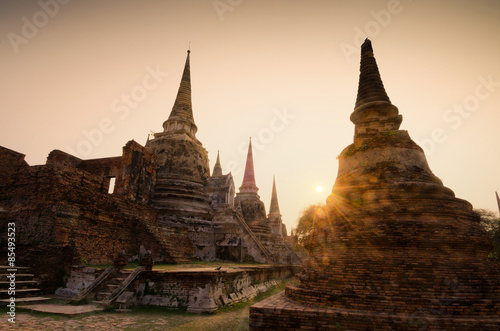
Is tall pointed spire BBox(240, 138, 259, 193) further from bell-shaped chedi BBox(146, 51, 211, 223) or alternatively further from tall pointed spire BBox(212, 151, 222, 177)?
bell-shaped chedi BBox(146, 51, 211, 223)

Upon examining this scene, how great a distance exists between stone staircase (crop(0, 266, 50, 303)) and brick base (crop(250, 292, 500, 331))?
567cm

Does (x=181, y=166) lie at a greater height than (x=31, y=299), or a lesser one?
greater

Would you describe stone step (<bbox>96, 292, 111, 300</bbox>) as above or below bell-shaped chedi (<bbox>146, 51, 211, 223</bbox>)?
below

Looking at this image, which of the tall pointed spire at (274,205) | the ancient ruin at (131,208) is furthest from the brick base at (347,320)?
the tall pointed spire at (274,205)

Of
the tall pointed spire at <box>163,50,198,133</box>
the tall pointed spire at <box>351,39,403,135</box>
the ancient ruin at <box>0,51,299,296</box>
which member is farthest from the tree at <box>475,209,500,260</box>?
the tall pointed spire at <box>163,50,198,133</box>

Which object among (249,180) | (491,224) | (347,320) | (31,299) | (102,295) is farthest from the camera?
(249,180)

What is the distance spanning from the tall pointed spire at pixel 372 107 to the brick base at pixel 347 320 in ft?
14.7

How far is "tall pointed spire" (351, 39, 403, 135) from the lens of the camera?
755 cm

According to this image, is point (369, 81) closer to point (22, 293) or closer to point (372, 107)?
point (372, 107)

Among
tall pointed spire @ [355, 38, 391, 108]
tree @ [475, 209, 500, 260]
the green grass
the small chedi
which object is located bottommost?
the green grass

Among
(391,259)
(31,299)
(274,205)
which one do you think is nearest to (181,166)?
(31,299)

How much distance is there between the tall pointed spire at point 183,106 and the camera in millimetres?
21612

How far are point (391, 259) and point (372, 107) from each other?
165 inches

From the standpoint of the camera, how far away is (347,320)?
4.28 meters
